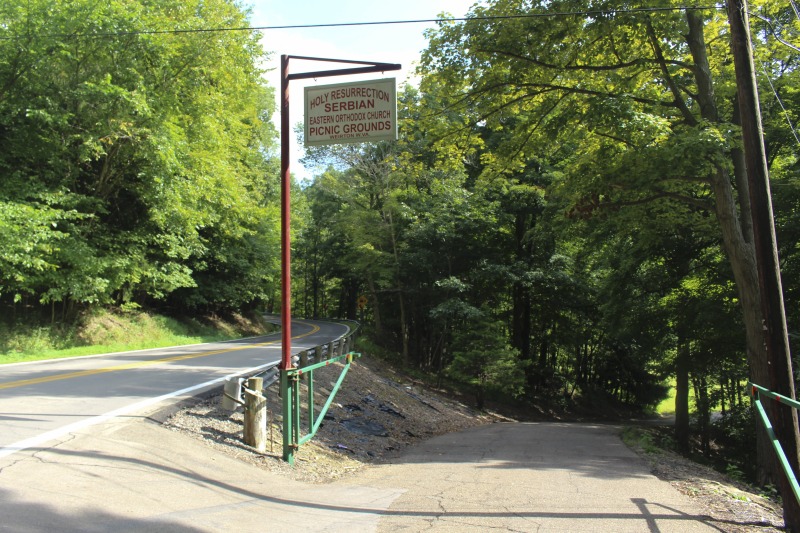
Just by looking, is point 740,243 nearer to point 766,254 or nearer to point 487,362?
point 766,254

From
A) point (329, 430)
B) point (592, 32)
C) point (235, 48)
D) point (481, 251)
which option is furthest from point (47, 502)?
point (481, 251)

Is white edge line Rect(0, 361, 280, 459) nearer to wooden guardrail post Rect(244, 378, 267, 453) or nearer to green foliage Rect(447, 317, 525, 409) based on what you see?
wooden guardrail post Rect(244, 378, 267, 453)

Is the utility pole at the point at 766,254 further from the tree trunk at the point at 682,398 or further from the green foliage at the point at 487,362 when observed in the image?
the green foliage at the point at 487,362

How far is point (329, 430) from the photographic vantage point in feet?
33.5

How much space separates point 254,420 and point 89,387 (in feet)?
14.6

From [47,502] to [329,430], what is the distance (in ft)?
20.3

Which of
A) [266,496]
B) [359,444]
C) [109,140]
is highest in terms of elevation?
[109,140]

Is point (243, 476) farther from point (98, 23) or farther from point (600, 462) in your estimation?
point (98, 23)

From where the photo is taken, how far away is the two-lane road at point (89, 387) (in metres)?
6.75

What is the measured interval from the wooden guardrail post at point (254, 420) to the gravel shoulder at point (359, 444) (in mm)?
128

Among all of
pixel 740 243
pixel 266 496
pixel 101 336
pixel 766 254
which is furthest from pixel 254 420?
pixel 101 336

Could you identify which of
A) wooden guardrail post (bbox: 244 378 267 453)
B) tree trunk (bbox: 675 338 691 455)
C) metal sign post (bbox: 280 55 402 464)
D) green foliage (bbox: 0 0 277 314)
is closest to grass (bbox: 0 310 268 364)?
green foliage (bbox: 0 0 277 314)

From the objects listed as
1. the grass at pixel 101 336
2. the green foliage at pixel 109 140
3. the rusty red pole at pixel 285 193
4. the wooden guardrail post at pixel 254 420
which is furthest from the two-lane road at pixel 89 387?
the green foliage at pixel 109 140

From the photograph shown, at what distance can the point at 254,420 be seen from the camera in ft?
24.3
